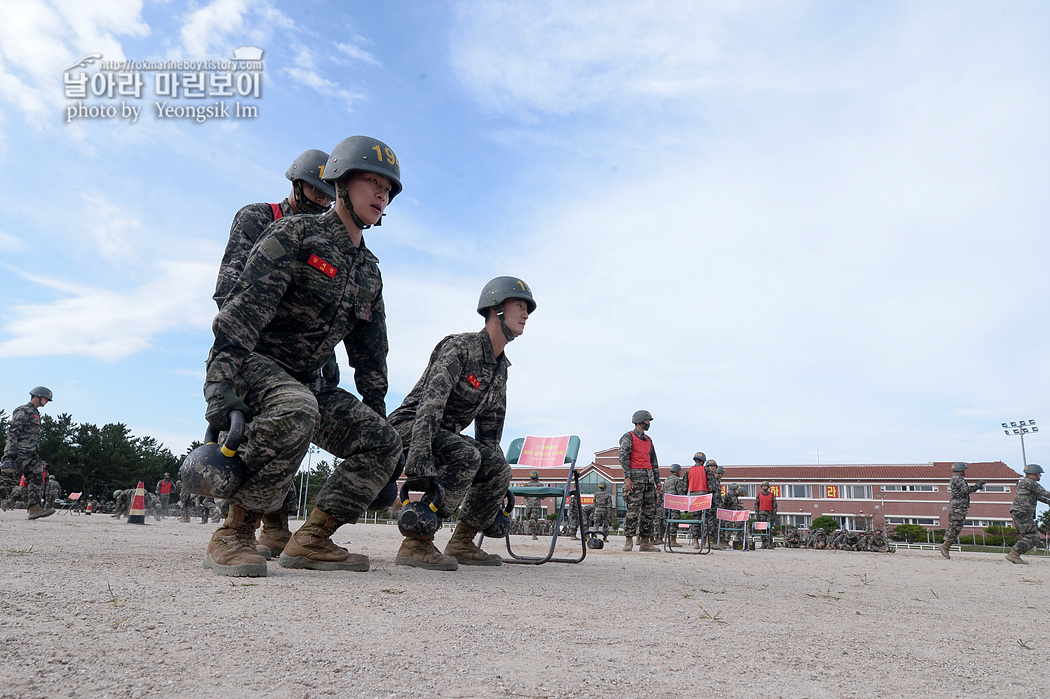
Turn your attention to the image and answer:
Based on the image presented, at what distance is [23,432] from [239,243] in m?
10.3

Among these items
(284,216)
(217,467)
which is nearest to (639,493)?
(284,216)

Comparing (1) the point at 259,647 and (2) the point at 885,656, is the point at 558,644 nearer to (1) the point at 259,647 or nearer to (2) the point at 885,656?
(1) the point at 259,647

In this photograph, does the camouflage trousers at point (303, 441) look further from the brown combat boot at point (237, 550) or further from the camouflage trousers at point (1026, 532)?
the camouflage trousers at point (1026, 532)

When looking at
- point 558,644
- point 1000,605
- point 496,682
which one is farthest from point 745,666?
point 1000,605

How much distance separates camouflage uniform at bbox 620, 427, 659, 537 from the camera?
35.9ft

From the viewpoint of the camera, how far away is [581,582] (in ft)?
13.2

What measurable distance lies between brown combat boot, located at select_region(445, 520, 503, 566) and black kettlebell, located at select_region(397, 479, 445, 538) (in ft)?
3.01

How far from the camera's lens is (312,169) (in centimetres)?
461

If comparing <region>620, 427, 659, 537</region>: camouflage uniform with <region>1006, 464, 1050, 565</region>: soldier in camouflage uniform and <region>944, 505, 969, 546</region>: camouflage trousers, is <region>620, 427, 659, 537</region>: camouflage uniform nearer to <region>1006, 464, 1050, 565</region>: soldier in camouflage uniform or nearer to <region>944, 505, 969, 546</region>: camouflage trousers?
<region>1006, 464, 1050, 565</region>: soldier in camouflage uniform

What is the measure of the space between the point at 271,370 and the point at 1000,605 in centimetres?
488

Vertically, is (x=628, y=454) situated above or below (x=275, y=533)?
above

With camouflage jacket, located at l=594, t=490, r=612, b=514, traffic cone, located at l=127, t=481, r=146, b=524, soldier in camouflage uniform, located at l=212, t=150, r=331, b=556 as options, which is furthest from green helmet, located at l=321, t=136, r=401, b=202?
camouflage jacket, located at l=594, t=490, r=612, b=514

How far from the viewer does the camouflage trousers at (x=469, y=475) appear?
460cm

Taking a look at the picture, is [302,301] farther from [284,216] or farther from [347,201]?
[284,216]
